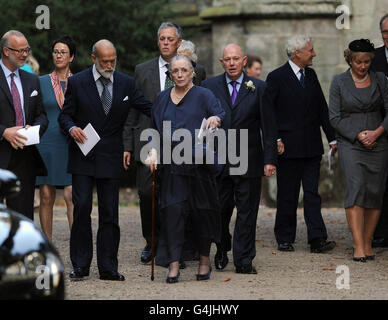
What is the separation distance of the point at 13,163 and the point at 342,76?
12.4ft

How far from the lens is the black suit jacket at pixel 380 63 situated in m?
12.3

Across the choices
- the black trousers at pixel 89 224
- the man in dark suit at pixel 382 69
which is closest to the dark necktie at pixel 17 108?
the black trousers at pixel 89 224

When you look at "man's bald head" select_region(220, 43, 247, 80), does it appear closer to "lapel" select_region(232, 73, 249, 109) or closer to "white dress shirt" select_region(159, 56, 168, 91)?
"lapel" select_region(232, 73, 249, 109)

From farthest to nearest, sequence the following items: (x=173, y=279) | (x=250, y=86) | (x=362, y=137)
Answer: (x=362, y=137) → (x=250, y=86) → (x=173, y=279)

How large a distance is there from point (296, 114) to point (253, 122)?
5.87 ft

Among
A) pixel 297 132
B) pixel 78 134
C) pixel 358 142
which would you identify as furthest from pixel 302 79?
pixel 78 134

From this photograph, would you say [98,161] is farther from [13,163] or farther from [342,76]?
[342,76]

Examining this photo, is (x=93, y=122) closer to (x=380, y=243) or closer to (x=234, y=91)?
(x=234, y=91)

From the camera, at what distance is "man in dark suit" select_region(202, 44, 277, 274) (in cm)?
1040

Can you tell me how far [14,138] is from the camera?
9617 mm

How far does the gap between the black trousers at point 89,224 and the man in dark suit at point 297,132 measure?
2866 mm

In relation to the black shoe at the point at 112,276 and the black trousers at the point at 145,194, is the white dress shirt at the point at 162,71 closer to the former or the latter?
the black trousers at the point at 145,194

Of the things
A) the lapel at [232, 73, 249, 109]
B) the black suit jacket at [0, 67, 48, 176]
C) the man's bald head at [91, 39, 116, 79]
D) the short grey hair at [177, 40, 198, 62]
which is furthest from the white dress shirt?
the black suit jacket at [0, 67, 48, 176]
